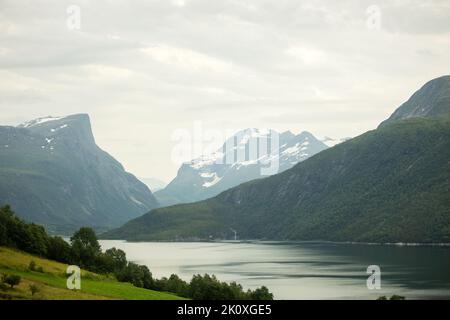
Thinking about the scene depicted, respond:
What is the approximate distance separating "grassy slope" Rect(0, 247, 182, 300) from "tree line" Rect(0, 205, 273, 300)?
546 centimetres

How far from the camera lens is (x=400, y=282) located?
18988 cm

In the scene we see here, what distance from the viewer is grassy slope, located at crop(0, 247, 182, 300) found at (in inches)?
3263

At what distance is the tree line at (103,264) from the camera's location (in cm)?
11288

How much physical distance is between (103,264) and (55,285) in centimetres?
4492

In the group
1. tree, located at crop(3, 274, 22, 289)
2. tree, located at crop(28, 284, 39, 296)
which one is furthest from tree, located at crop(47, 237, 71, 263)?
tree, located at crop(3, 274, 22, 289)

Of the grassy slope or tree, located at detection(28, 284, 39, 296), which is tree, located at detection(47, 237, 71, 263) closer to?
the grassy slope

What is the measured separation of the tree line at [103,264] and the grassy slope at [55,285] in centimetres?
546

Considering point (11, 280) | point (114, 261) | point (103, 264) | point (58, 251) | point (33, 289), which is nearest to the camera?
point (11, 280)

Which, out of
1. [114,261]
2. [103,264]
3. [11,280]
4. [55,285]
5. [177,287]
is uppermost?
[114,261]

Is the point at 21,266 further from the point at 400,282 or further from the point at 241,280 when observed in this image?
the point at 400,282

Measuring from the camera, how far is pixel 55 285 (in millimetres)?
92750

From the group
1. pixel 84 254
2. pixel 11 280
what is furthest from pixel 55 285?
pixel 84 254

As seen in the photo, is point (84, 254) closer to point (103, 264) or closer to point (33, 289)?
point (103, 264)
